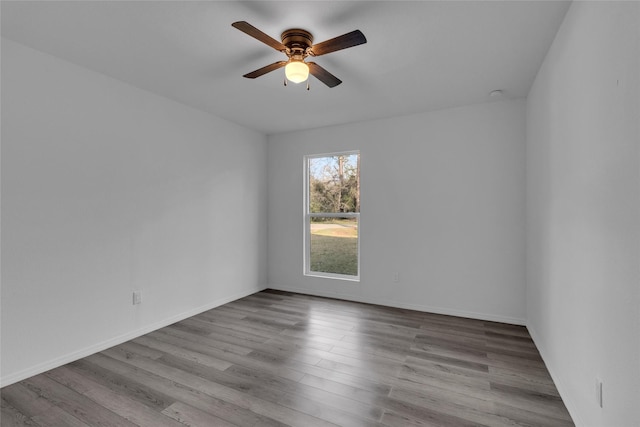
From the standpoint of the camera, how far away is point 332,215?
15.3 ft

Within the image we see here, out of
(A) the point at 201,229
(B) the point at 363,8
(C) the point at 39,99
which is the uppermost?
(B) the point at 363,8

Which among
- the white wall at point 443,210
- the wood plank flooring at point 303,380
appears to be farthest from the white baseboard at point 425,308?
the wood plank flooring at point 303,380

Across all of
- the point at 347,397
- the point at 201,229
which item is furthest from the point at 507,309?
the point at 201,229

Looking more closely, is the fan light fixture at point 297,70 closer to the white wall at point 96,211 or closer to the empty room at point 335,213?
the empty room at point 335,213

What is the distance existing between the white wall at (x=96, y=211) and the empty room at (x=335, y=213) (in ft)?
0.06

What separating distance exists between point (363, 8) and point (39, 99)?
2.58 meters

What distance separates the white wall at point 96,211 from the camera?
234 centimetres

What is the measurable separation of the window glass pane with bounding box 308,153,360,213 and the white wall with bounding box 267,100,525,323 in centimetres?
19

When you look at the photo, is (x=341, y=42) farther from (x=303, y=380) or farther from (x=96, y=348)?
(x=96, y=348)

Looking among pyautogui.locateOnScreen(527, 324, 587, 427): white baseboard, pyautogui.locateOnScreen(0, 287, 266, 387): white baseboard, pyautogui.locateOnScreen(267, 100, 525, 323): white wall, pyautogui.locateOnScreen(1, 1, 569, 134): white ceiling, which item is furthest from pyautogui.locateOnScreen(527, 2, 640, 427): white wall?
pyautogui.locateOnScreen(0, 287, 266, 387): white baseboard

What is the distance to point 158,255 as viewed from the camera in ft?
Result: 11.1

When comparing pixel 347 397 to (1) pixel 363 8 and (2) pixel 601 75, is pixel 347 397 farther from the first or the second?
(1) pixel 363 8

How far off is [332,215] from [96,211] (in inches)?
114

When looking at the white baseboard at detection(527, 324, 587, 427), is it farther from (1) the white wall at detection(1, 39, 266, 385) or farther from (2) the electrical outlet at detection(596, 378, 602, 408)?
(1) the white wall at detection(1, 39, 266, 385)
